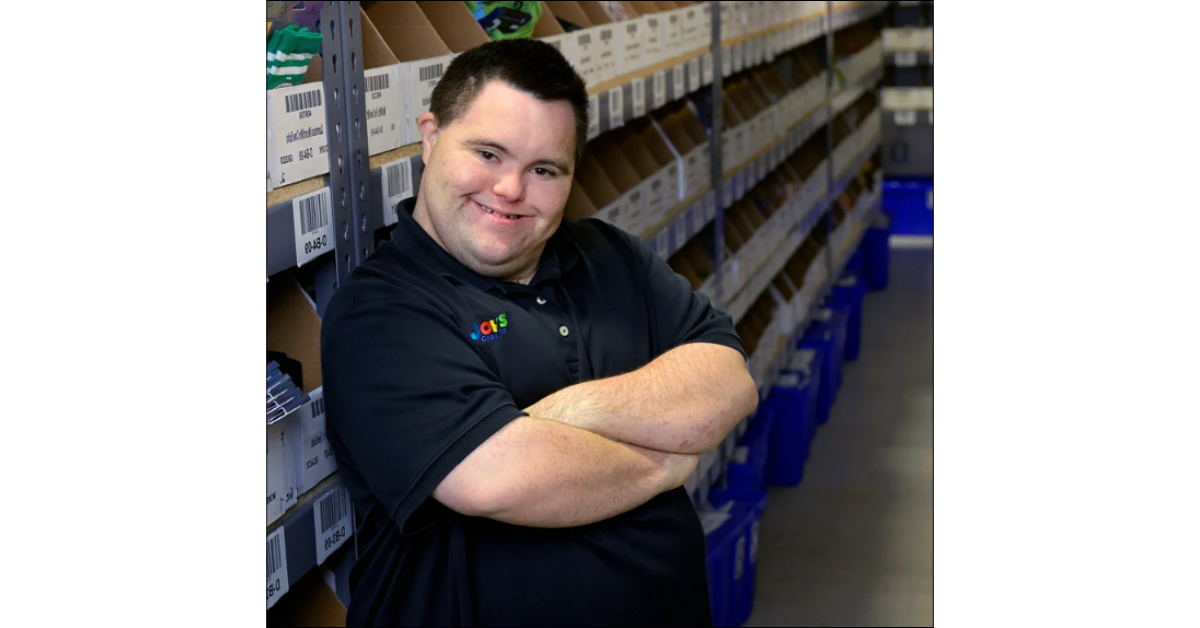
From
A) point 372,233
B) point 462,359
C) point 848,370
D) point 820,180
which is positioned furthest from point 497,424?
point 848,370

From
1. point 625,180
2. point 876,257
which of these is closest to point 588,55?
point 625,180

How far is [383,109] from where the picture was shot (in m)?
2.05

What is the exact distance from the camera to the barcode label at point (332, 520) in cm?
191

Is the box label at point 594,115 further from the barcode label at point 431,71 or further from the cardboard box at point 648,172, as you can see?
the barcode label at point 431,71

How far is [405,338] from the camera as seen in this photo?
170 centimetres

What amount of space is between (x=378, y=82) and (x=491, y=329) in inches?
18.8

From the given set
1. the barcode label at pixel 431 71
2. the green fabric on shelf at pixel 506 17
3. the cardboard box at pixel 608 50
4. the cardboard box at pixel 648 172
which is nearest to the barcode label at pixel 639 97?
the cardboard box at pixel 608 50

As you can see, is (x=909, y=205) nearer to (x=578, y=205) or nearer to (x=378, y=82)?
(x=578, y=205)

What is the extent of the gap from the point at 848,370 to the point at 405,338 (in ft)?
19.6

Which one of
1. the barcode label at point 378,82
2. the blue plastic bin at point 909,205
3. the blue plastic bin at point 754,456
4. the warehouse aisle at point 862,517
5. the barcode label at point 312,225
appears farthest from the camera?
the blue plastic bin at point 909,205

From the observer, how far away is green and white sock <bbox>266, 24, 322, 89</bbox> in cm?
170

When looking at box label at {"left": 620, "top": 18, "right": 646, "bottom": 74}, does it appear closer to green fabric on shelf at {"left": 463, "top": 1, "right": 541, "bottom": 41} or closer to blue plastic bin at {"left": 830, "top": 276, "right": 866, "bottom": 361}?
green fabric on shelf at {"left": 463, "top": 1, "right": 541, "bottom": 41}

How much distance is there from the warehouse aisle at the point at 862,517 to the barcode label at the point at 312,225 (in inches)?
99.1

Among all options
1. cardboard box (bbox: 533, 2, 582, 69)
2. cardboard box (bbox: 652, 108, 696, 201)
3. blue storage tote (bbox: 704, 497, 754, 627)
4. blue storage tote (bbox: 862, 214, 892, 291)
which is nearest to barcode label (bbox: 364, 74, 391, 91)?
cardboard box (bbox: 533, 2, 582, 69)
